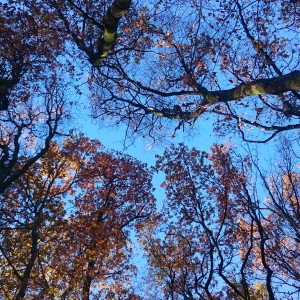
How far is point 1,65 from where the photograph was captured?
39.5 ft

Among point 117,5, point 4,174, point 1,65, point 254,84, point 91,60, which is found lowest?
point 4,174

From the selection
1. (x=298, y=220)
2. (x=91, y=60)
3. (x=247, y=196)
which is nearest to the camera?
(x=91, y=60)

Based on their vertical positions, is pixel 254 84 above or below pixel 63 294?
above

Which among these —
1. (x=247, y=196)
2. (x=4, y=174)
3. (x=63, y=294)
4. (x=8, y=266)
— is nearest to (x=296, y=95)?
(x=247, y=196)

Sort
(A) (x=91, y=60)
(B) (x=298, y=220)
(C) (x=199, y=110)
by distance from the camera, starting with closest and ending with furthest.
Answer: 1. (C) (x=199, y=110)
2. (A) (x=91, y=60)
3. (B) (x=298, y=220)

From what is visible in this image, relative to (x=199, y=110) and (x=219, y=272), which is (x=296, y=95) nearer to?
(x=199, y=110)

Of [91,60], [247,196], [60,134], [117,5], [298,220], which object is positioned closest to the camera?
[117,5]

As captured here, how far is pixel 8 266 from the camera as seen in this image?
1393 centimetres

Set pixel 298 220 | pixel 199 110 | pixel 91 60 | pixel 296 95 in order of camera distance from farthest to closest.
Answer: pixel 298 220
pixel 91 60
pixel 199 110
pixel 296 95

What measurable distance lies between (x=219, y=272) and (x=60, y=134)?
7.81m

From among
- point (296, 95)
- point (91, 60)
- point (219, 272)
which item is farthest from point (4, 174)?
point (296, 95)

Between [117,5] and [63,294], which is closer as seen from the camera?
[117,5]

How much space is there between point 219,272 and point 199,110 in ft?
18.2

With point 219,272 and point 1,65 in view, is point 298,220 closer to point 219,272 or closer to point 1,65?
point 219,272
